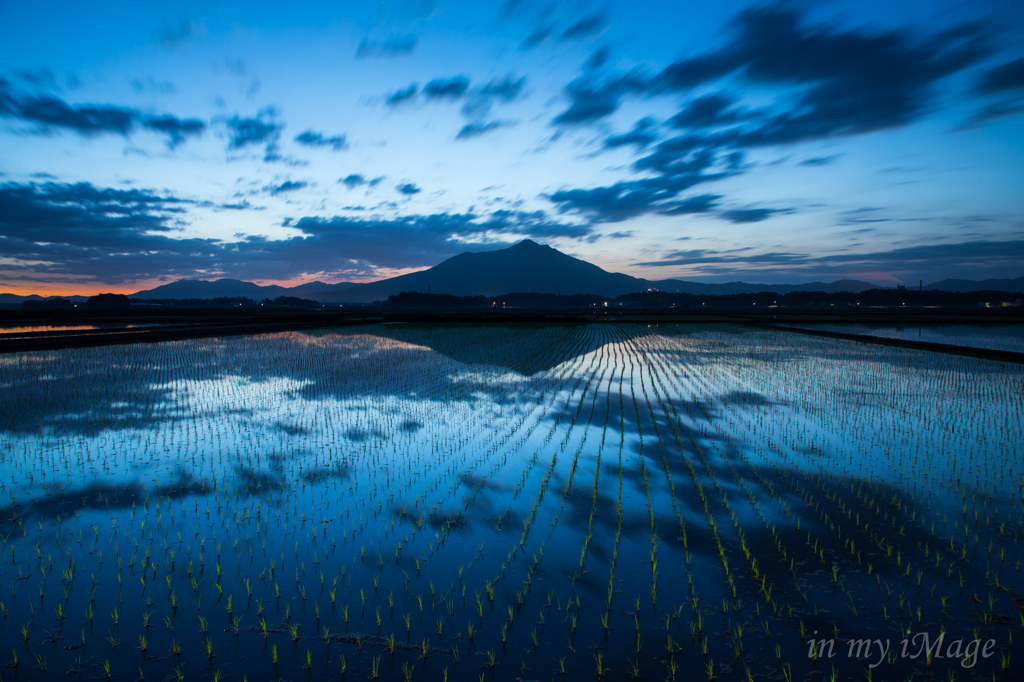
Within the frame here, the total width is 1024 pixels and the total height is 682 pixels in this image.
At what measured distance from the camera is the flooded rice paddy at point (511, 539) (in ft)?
11.3

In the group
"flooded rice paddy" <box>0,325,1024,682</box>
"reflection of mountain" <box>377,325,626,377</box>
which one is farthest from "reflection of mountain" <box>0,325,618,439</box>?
"flooded rice paddy" <box>0,325,1024,682</box>

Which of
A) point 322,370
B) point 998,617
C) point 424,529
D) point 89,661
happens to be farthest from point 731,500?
point 322,370

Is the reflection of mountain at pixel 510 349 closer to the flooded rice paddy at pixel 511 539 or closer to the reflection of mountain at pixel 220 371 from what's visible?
the reflection of mountain at pixel 220 371

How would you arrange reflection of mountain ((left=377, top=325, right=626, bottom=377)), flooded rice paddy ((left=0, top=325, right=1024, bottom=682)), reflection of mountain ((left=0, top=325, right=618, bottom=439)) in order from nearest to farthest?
flooded rice paddy ((left=0, top=325, right=1024, bottom=682)), reflection of mountain ((left=0, top=325, right=618, bottom=439)), reflection of mountain ((left=377, top=325, right=626, bottom=377))

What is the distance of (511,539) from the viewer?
5047 millimetres

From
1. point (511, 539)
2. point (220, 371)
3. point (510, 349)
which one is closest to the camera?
point (511, 539)

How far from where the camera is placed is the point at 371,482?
6.61m

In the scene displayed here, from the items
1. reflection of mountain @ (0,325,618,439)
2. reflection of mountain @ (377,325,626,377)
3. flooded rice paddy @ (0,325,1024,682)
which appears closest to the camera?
flooded rice paddy @ (0,325,1024,682)

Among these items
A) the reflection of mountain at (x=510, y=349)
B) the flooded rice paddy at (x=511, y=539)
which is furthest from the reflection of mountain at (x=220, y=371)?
the flooded rice paddy at (x=511, y=539)

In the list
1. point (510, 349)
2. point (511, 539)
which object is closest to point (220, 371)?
point (510, 349)

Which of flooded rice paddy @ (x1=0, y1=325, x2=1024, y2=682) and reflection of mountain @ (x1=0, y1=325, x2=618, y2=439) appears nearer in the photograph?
flooded rice paddy @ (x1=0, y1=325, x2=1024, y2=682)

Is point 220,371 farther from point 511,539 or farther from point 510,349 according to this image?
point 511,539

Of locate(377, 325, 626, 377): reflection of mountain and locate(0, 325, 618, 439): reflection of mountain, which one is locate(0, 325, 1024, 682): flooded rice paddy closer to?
locate(0, 325, 618, 439): reflection of mountain

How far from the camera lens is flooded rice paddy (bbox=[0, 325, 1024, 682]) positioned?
346 cm
